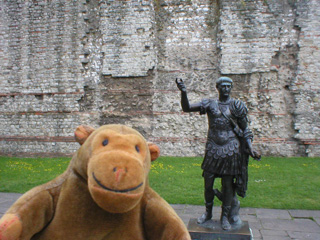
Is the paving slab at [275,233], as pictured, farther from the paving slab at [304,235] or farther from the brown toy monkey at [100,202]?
the brown toy monkey at [100,202]

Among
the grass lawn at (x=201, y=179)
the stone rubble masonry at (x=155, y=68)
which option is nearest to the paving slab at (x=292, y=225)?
the grass lawn at (x=201, y=179)

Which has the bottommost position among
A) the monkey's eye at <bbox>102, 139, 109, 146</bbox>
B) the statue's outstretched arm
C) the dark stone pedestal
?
the dark stone pedestal

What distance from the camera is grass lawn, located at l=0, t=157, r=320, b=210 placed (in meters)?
5.95

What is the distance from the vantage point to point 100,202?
1791 millimetres

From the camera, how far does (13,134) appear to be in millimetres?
12117

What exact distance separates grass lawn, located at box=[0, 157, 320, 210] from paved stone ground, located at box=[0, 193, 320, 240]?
0.24 m

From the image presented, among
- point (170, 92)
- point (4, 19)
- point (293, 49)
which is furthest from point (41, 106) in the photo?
point (293, 49)

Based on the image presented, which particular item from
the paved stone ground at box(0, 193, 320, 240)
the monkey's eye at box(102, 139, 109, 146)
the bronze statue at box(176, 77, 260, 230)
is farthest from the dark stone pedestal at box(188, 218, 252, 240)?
the monkey's eye at box(102, 139, 109, 146)

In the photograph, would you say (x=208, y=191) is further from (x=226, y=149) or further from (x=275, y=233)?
(x=275, y=233)

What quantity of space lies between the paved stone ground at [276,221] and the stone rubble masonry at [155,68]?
513 cm

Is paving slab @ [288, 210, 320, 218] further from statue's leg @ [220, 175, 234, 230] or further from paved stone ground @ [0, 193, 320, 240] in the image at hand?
statue's leg @ [220, 175, 234, 230]

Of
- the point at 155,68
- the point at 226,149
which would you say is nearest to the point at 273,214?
the point at 226,149

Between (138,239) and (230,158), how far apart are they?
1.96m

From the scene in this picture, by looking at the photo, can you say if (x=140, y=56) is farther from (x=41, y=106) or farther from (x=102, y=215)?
(x=102, y=215)
